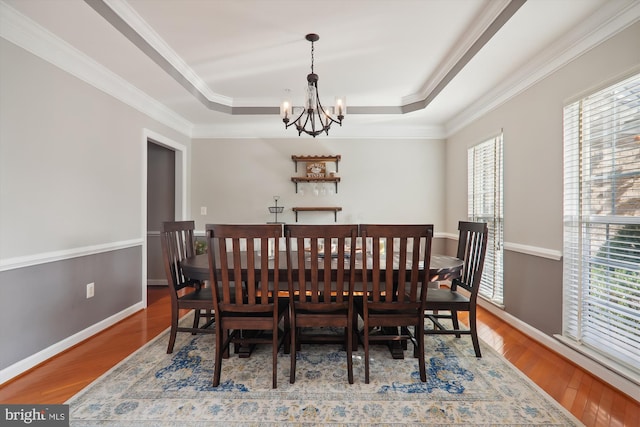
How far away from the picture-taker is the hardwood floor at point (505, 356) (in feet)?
5.85

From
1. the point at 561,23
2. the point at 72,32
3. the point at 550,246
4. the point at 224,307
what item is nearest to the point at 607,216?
the point at 550,246

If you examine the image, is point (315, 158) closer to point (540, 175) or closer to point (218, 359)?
point (540, 175)

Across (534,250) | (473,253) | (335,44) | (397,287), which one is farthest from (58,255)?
(534,250)

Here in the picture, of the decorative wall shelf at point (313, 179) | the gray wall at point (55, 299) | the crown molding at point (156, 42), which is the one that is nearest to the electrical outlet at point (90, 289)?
the gray wall at point (55, 299)

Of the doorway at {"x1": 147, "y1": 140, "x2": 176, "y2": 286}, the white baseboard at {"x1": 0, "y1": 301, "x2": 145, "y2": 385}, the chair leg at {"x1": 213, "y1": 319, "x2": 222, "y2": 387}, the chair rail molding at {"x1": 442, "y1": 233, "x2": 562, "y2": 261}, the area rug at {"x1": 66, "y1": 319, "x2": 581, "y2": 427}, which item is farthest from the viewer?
the doorway at {"x1": 147, "y1": 140, "x2": 176, "y2": 286}

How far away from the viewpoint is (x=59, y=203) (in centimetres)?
246

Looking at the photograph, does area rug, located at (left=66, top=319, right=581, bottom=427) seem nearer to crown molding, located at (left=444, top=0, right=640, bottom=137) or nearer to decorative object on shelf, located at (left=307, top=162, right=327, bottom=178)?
crown molding, located at (left=444, top=0, right=640, bottom=137)

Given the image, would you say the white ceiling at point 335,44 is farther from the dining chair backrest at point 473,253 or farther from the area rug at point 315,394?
the area rug at point 315,394

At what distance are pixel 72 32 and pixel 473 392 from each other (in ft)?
12.4

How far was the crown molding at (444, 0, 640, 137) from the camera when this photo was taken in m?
1.91

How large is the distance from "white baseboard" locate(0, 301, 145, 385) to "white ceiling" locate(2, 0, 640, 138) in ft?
7.89

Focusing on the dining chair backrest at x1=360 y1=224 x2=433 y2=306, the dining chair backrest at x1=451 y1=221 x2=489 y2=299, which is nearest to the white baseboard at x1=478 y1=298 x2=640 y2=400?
the dining chair backrest at x1=451 y1=221 x2=489 y2=299

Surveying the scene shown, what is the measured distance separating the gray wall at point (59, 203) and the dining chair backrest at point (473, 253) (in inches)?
129

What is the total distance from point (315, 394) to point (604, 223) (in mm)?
2269
